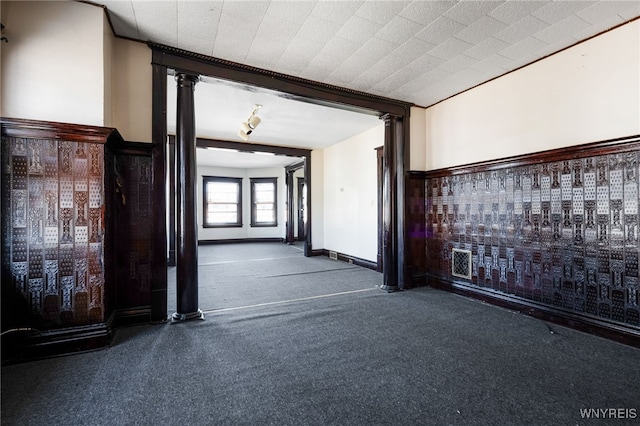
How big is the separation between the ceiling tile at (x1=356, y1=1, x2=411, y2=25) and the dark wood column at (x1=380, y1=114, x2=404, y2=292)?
1.91 m

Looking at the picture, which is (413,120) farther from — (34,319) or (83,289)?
(34,319)

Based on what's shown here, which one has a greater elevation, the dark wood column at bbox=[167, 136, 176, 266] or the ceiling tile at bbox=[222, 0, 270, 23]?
the ceiling tile at bbox=[222, 0, 270, 23]

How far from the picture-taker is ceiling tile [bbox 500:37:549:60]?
9.23 ft

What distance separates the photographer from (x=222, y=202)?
10.2 meters

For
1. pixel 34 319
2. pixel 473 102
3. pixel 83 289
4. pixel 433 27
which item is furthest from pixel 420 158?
pixel 34 319

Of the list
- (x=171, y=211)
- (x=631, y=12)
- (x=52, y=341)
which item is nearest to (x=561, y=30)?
(x=631, y=12)

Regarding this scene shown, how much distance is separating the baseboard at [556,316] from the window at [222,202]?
7.88 m

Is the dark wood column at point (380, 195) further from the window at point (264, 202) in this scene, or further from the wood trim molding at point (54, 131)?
the window at point (264, 202)

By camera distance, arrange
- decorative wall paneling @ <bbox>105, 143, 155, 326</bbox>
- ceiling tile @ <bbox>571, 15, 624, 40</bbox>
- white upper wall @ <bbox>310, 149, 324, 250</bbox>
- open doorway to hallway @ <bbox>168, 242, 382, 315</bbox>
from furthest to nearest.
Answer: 1. white upper wall @ <bbox>310, 149, 324, 250</bbox>
2. open doorway to hallway @ <bbox>168, 242, 382, 315</bbox>
3. decorative wall paneling @ <bbox>105, 143, 155, 326</bbox>
4. ceiling tile @ <bbox>571, 15, 624, 40</bbox>

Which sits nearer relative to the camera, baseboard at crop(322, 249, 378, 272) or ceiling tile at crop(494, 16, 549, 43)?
ceiling tile at crop(494, 16, 549, 43)

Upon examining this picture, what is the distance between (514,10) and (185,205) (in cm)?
335

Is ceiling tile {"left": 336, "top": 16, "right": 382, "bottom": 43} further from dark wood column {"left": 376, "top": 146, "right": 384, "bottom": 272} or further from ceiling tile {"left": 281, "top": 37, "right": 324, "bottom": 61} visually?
dark wood column {"left": 376, "top": 146, "right": 384, "bottom": 272}

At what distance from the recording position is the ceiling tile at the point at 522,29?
8.26 feet

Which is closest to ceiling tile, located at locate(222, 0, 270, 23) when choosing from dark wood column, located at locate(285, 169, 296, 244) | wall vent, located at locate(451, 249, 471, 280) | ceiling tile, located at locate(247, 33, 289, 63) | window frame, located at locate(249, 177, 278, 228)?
ceiling tile, located at locate(247, 33, 289, 63)
